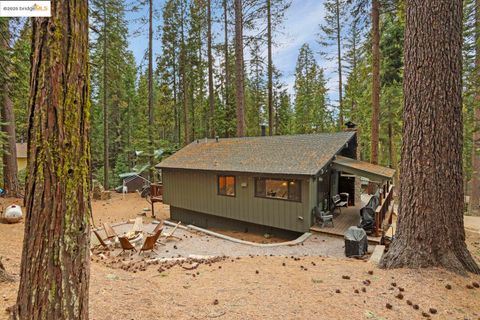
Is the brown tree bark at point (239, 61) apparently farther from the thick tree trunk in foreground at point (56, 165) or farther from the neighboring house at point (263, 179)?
the thick tree trunk in foreground at point (56, 165)

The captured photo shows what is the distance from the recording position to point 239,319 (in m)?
3.07

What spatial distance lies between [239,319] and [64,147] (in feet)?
8.55

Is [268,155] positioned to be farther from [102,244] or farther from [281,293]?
[281,293]

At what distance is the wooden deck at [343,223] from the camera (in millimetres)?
8419

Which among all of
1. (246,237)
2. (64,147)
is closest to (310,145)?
(246,237)

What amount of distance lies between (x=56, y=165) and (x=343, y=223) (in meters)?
9.50

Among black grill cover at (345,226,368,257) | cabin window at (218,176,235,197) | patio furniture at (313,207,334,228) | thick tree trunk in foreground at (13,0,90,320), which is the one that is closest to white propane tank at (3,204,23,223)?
cabin window at (218,176,235,197)

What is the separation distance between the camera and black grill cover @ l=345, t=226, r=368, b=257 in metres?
6.62

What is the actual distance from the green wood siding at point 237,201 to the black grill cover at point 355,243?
89.4 inches

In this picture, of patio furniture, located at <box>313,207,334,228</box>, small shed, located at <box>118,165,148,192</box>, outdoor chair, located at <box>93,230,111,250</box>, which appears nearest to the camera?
outdoor chair, located at <box>93,230,111,250</box>

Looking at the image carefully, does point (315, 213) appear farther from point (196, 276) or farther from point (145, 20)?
point (145, 20)

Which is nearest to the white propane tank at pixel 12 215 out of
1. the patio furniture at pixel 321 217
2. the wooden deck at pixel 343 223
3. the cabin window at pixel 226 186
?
the cabin window at pixel 226 186

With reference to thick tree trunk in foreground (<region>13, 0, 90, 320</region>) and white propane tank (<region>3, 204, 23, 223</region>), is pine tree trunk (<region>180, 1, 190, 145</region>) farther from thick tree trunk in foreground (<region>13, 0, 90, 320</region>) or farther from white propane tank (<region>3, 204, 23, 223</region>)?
thick tree trunk in foreground (<region>13, 0, 90, 320</region>)

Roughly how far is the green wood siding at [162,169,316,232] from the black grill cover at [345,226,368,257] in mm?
2270
